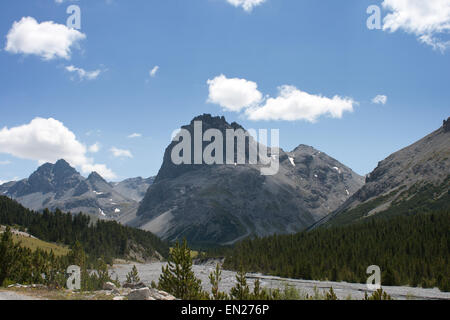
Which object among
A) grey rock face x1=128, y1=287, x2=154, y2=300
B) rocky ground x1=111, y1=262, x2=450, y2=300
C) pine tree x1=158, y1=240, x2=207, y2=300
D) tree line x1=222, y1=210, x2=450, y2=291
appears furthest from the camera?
tree line x1=222, y1=210, x2=450, y2=291

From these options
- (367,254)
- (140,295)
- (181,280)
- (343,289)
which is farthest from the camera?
(367,254)

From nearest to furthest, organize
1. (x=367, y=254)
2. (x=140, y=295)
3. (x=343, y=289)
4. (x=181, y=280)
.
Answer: (x=140, y=295), (x=181, y=280), (x=343, y=289), (x=367, y=254)

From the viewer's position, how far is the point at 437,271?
99875 millimetres

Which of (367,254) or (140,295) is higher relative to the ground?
(140,295)

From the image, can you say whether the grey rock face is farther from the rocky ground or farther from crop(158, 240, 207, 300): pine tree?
the rocky ground

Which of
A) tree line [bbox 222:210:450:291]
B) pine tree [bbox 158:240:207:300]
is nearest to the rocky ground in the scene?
tree line [bbox 222:210:450:291]

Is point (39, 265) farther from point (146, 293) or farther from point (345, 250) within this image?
point (345, 250)

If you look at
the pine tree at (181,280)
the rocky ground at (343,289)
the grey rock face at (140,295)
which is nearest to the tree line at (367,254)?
the rocky ground at (343,289)

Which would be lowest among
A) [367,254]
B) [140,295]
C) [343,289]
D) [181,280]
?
[343,289]

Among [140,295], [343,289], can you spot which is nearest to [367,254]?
[343,289]

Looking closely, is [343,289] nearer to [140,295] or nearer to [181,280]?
[181,280]
